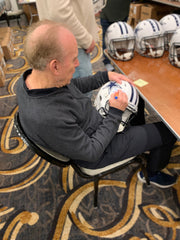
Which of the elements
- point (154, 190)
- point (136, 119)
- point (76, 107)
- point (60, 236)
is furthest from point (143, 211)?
point (76, 107)

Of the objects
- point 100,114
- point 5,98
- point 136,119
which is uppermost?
point 100,114

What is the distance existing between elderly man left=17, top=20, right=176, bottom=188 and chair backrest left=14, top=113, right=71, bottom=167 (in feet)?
0.09

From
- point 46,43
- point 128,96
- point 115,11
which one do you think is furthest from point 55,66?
point 115,11

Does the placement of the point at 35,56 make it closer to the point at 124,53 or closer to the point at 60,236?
the point at 124,53

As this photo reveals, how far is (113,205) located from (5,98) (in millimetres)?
1988

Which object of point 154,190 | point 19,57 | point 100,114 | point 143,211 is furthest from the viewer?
point 19,57

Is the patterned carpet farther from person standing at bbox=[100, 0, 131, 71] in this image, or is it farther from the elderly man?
person standing at bbox=[100, 0, 131, 71]

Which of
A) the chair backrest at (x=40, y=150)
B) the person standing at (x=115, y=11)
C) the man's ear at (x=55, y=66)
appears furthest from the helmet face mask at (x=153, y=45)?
the person standing at (x=115, y=11)

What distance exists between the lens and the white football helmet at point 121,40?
1.32m

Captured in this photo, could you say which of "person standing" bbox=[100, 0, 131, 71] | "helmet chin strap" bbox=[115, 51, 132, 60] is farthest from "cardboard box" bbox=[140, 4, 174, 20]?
"helmet chin strap" bbox=[115, 51, 132, 60]

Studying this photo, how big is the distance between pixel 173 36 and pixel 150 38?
0.17m

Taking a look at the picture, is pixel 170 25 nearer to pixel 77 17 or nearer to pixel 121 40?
pixel 121 40

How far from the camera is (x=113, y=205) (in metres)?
1.28

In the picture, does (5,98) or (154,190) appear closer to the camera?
(154,190)
